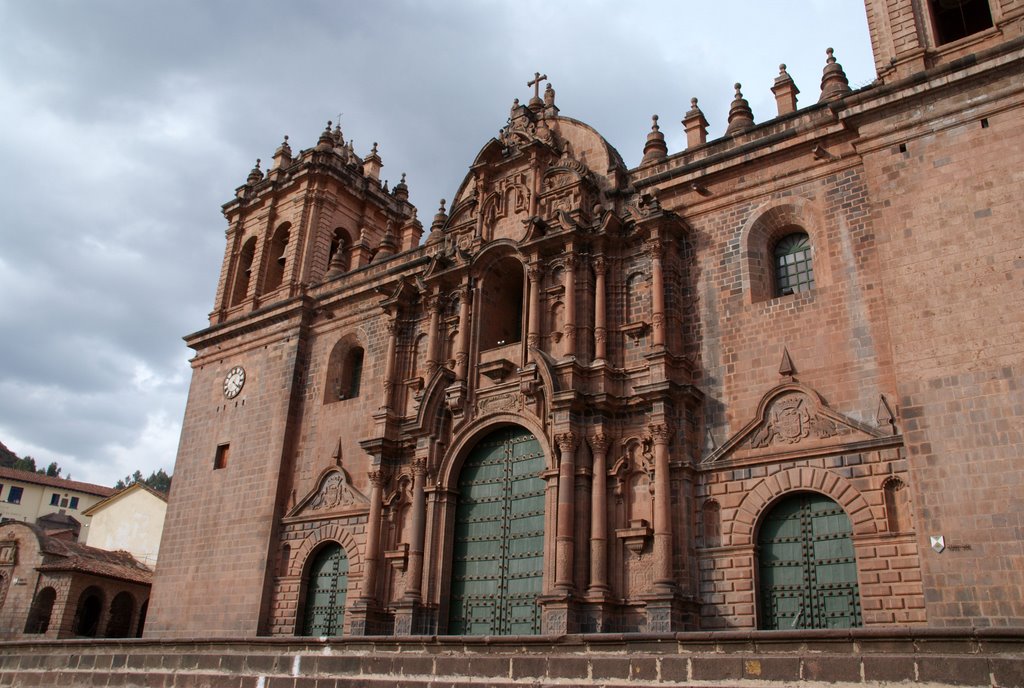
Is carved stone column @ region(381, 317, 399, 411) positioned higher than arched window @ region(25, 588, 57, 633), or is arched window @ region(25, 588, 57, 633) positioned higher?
carved stone column @ region(381, 317, 399, 411)

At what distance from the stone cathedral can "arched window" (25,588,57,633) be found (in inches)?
505

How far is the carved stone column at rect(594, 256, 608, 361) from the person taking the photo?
1599 centimetres

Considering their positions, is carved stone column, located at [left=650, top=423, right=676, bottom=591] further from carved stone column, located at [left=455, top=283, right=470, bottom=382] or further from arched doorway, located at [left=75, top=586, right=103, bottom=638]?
arched doorway, located at [left=75, top=586, right=103, bottom=638]

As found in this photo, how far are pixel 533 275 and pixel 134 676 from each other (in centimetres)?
959

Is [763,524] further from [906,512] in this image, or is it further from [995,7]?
[995,7]

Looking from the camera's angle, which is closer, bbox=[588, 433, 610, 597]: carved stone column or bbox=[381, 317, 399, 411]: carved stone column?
bbox=[588, 433, 610, 597]: carved stone column

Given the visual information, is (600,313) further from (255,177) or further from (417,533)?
(255,177)

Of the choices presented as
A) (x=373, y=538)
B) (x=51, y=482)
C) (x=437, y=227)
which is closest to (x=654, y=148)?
(x=437, y=227)

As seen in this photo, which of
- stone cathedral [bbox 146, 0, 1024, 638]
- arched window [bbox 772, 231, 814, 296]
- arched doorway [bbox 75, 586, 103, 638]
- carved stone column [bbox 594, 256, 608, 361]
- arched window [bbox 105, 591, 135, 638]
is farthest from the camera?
arched window [bbox 105, 591, 135, 638]

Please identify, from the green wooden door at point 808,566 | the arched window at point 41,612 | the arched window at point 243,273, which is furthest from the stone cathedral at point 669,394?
the arched window at point 41,612

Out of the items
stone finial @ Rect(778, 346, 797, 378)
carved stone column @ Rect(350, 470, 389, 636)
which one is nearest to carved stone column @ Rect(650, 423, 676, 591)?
stone finial @ Rect(778, 346, 797, 378)

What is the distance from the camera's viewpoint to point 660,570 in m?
13.6

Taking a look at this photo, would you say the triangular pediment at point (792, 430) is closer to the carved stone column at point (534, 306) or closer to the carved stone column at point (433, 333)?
the carved stone column at point (534, 306)

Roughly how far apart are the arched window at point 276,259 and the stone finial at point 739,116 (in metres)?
12.8
